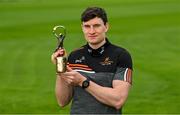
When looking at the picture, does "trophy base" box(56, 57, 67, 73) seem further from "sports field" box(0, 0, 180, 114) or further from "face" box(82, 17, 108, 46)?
"sports field" box(0, 0, 180, 114)

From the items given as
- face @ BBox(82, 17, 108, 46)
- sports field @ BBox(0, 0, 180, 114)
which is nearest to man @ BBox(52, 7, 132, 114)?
face @ BBox(82, 17, 108, 46)

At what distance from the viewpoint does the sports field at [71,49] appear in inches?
Result: 586

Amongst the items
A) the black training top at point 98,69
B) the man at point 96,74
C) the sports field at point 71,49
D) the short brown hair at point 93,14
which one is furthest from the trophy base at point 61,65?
the sports field at point 71,49

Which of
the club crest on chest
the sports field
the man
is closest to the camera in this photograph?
the man

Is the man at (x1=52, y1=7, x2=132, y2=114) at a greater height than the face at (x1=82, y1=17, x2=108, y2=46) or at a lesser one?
lesser

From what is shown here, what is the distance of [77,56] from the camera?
5691 mm

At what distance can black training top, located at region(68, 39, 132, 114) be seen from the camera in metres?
5.44

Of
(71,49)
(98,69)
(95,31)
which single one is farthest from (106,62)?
(71,49)

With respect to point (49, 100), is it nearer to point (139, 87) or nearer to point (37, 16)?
point (139, 87)

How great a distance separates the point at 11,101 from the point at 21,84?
2432mm

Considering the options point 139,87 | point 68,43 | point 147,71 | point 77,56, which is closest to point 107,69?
point 77,56

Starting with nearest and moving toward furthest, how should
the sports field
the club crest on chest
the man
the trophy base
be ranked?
1. the trophy base
2. the man
3. the club crest on chest
4. the sports field

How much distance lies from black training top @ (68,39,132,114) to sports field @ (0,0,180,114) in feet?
26.9

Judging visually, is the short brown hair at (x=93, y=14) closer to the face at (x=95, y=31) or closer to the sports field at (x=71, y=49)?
the face at (x=95, y=31)
